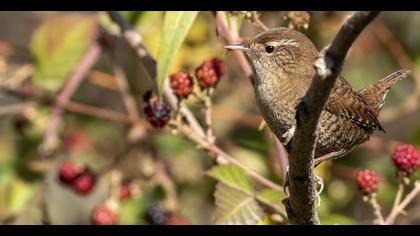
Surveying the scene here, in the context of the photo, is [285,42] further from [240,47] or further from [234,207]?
[234,207]

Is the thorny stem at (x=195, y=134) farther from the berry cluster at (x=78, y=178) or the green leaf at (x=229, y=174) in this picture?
the berry cluster at (x=78, y=178)

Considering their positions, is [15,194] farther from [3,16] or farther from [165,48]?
[3,16]

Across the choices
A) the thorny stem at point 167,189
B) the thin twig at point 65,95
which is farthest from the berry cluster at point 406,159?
the thin twig at point 65,95

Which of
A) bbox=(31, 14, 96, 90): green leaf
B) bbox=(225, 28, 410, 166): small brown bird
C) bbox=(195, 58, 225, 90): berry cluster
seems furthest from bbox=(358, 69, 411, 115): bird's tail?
bbox=(31, 14, 96, 90): green leaf

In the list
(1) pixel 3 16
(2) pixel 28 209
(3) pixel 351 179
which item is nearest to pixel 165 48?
(2) pixel 28 209

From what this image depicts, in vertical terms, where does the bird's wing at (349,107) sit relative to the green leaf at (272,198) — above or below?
above

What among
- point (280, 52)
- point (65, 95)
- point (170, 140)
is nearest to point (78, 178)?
point (65, 95)
